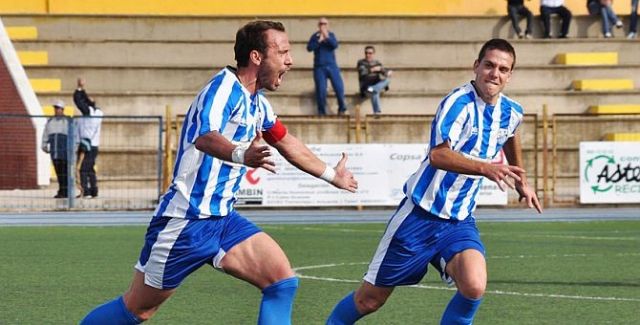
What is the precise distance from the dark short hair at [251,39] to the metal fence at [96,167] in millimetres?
16891

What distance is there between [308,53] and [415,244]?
78.5 ft

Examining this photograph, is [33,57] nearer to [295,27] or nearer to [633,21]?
[295,27]

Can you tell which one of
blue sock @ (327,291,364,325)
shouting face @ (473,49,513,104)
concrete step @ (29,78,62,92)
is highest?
concrete step @ (29,78,62,92)

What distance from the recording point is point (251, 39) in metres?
7.80

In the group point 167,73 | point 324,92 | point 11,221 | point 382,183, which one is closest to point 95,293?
point 11,221

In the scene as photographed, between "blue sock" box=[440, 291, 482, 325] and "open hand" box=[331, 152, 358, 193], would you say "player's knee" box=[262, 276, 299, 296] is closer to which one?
"open hand" box=[331, 152, 358, 193]

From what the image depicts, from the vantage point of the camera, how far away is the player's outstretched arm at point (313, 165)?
26.3 feet

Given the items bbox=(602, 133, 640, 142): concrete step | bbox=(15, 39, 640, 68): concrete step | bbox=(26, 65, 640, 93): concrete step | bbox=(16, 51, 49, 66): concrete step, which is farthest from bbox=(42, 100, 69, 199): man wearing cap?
bbox=(602, 133, 640, 142): concrete step

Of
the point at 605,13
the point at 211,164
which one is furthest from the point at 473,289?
the point at 605,13

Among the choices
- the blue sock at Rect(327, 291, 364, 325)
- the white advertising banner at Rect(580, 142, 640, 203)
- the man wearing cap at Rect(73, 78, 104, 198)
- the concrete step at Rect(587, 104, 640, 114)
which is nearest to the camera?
the blue sock at Rect(327, 291, 364, 325)

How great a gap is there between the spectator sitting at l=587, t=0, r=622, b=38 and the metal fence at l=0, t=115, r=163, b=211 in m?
11.2

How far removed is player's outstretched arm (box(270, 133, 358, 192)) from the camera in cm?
802

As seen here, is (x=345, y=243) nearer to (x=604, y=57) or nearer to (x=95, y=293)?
(x=95, y=293)

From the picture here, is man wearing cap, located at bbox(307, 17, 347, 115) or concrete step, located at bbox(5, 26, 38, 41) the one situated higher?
concrete step, located at bbox(5, 26, 38, 41)
